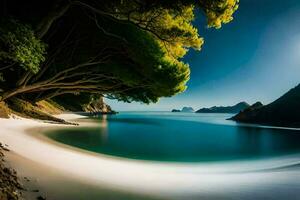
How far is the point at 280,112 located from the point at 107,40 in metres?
59.3

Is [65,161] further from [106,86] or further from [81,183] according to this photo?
[106,86]

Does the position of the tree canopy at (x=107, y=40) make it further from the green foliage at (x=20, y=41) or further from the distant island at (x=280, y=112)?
the distant island at (x=280, y=112)

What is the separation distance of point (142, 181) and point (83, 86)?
44.4 ft

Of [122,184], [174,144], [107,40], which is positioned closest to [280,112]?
[174,144]

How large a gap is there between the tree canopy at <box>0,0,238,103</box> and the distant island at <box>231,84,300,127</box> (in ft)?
166

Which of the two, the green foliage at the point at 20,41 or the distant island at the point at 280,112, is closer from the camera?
the green foliage at the point at 20,41

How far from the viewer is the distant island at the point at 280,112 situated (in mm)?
62091

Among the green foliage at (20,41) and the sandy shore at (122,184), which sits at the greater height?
the green foliage at (20,41)

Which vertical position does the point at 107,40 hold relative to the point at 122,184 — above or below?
above

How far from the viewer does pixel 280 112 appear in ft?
216

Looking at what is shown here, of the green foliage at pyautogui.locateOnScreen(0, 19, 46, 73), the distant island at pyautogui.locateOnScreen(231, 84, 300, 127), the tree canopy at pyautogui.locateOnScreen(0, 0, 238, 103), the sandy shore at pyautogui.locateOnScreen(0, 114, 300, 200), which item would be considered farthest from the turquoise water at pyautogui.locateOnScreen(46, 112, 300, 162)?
the distant island at pyautogui.locateOnScreen(231, 84, 300, 127)

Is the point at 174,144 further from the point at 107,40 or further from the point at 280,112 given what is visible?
the point at 280,112

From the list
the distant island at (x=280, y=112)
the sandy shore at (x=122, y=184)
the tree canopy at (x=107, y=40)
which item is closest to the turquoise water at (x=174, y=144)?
the tree canopy at (x=107, y=40)

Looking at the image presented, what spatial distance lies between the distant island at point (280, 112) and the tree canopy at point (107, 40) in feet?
166
